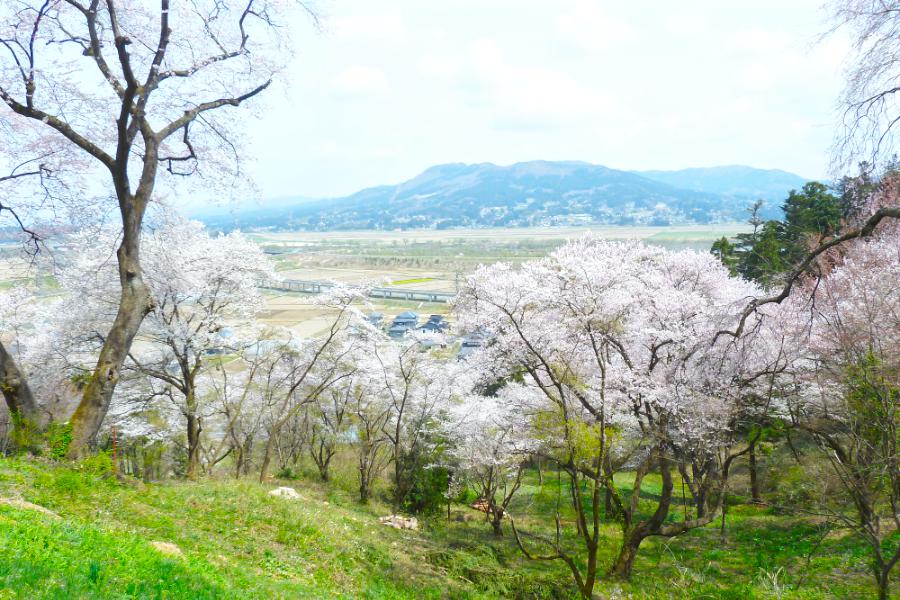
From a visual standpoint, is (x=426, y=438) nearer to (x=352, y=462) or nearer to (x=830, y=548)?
(x=352, y=462)

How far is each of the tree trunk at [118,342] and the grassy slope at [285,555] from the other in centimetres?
60

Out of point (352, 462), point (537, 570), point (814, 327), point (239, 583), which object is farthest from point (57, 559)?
point (352, 462)

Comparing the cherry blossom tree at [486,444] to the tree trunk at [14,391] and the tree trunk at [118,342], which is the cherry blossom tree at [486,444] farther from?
the tree trunk at [14,391]

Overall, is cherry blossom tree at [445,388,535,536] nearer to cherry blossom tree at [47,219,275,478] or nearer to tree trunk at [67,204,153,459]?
cherry blossom tree at [47,219,275,478]

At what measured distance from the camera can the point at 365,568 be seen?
31.6ft

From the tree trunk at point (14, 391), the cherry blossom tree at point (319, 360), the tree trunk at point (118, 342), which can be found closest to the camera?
the tree trunk at point (118, 342)

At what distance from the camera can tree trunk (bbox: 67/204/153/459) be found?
312 inches

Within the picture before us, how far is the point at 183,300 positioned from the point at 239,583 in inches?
424

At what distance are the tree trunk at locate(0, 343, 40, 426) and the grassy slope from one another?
1011 millimetres

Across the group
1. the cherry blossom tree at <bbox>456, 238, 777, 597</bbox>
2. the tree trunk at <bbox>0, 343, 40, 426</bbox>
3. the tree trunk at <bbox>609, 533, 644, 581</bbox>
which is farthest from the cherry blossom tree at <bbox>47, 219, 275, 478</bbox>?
the tree trunk at <bbox>609, 533, 644, 581</bbox>

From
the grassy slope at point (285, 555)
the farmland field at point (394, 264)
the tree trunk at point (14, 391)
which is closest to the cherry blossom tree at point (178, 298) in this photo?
the grassy slope at point (285, 555)

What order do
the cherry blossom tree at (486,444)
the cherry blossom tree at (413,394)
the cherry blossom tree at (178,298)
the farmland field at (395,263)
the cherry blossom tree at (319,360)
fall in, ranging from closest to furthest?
the cherry blossom tree at (178,298) < the cherry blossom tree at (486,444) < the cherry blossom tree at (319,360) < the cherry blossom tree at (413,394) < the farmland field at (395,263)

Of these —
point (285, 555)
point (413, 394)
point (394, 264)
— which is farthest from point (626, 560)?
point (394, 264)

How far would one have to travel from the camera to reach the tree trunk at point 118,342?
7.93 m
